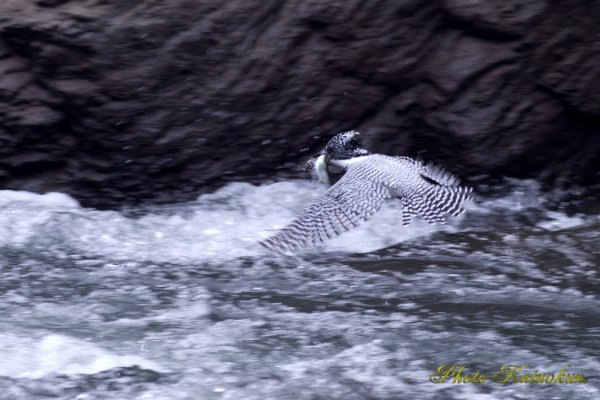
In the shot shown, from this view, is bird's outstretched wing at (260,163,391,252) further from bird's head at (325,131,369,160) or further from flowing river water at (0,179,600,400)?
bird's head at (325,131,369,160)

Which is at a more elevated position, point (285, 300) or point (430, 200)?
point (430, 200)

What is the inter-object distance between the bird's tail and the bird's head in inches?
16.9

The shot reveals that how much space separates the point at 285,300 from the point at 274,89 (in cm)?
155

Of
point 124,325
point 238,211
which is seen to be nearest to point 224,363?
point 124,325

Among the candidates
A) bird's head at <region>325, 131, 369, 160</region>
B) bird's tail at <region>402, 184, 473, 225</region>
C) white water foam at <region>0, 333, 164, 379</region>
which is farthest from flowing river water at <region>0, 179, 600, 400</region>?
bird's head at <region>325, 131, 369, 160</region>

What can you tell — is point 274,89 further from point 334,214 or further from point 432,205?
point 432,205

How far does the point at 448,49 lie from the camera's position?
5.21m

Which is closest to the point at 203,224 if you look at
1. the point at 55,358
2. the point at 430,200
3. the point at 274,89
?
the point at 274,89

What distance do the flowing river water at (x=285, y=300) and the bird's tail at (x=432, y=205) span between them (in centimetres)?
12

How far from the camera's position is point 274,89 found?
523cm

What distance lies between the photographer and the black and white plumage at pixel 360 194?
4.63 meters

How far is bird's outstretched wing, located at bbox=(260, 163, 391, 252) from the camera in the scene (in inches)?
181

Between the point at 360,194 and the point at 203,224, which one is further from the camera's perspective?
the point at 203,224

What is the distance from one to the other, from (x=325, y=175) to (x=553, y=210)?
4.04 feet
